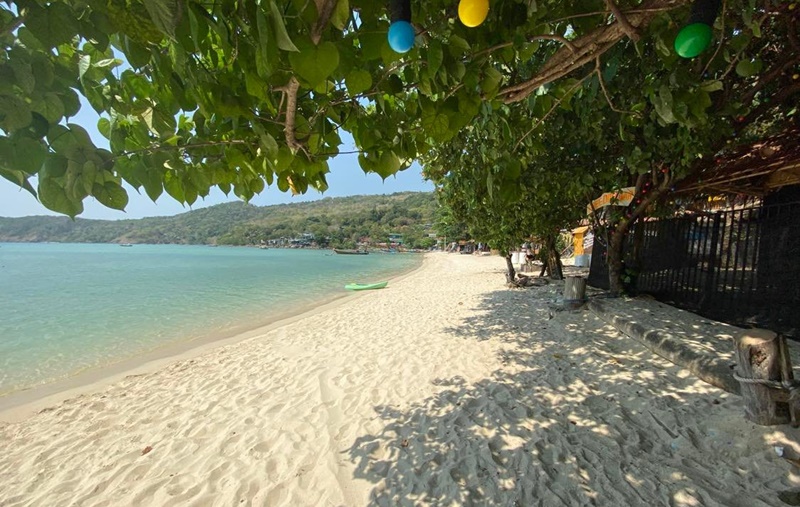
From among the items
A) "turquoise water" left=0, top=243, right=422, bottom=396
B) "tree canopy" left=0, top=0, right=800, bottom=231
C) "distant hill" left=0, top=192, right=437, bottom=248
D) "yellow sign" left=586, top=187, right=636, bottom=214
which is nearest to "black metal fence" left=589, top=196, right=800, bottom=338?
"yellow sign" left=586, top=187, right=636, bottom=214

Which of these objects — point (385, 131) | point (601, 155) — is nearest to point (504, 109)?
point (385, 131)

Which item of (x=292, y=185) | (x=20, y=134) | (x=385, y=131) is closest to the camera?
(x=20, y=134)

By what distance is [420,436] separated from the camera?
2889 millimetres

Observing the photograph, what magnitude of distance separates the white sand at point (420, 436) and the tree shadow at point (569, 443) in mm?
13

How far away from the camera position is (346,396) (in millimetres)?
3885

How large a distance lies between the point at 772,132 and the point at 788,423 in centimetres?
509

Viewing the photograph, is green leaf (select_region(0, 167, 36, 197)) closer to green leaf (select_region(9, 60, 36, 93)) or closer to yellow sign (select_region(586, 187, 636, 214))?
green leaf (select_region(9, 60, 36, 93))

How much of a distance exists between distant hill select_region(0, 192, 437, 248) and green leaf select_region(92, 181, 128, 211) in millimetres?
87957

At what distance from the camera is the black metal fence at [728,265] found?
4.14 meters

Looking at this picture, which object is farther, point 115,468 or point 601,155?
point 601,155

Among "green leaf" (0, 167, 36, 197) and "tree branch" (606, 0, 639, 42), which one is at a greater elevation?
"tree branch" (606, 0, 639, 42)

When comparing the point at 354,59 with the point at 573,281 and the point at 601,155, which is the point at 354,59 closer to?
the point at 601,155

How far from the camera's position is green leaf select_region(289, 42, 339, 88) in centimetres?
75

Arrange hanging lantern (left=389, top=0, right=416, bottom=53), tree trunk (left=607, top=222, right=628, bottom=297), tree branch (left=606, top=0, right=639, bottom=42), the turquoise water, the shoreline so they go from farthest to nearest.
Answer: the turquoise water → tree trunk (left=607, top=222, right=628, bottom=297) → the shoreline → tree branch (left=606, top=0, right=639, bottom=42) → hanging lantern (left=389, top=0, right=416, bottom=53)
